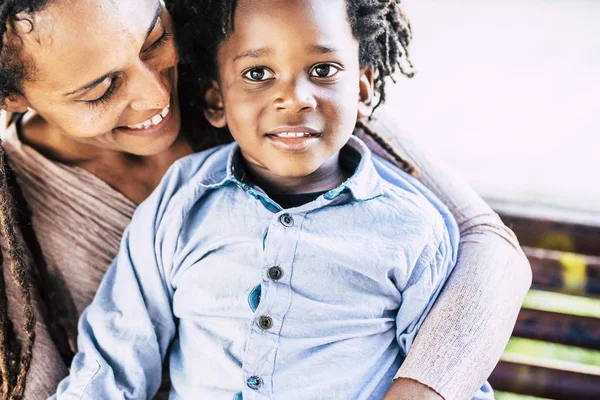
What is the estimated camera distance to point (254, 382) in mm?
1454

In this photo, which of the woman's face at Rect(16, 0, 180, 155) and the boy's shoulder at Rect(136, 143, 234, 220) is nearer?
the woman's face at Rect(16, 0, 180, 155)

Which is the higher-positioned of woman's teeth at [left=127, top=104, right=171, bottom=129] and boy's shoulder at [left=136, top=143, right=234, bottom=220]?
woman's teeth at [left=127, top=104, right=171, bottom=129]

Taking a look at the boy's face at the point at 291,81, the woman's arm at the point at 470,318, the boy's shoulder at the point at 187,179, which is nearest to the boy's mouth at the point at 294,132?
the boy's face at the point at 291,81

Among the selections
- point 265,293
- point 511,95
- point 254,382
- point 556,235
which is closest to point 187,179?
point 265,293

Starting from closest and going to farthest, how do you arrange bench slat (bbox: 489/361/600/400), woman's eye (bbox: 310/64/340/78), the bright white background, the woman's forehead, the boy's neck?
the woman's forehead → woman's eye (bbox: 310/64/340/78) → the boy's neck → bench slat (bbox: 489/361/600/400) → the bright white background

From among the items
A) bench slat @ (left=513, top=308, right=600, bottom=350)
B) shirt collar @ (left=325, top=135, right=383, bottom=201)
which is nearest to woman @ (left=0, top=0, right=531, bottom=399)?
shirt collar @ (left=325, top=135, right=383, bottom=201)

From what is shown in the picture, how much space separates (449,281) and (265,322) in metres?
0.42

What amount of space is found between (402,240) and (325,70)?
1.32 ft

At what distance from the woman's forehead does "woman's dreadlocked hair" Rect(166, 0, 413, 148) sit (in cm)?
16

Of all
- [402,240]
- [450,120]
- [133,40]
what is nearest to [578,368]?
[402,240]

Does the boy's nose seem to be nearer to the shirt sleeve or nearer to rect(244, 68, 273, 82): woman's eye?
→ rect(244, 68, 273, 82): woman's eye

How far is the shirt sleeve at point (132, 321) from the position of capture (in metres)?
1.51

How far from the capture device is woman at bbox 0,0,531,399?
1423 mm

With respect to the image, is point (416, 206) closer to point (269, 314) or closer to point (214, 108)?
point (269, 314)
